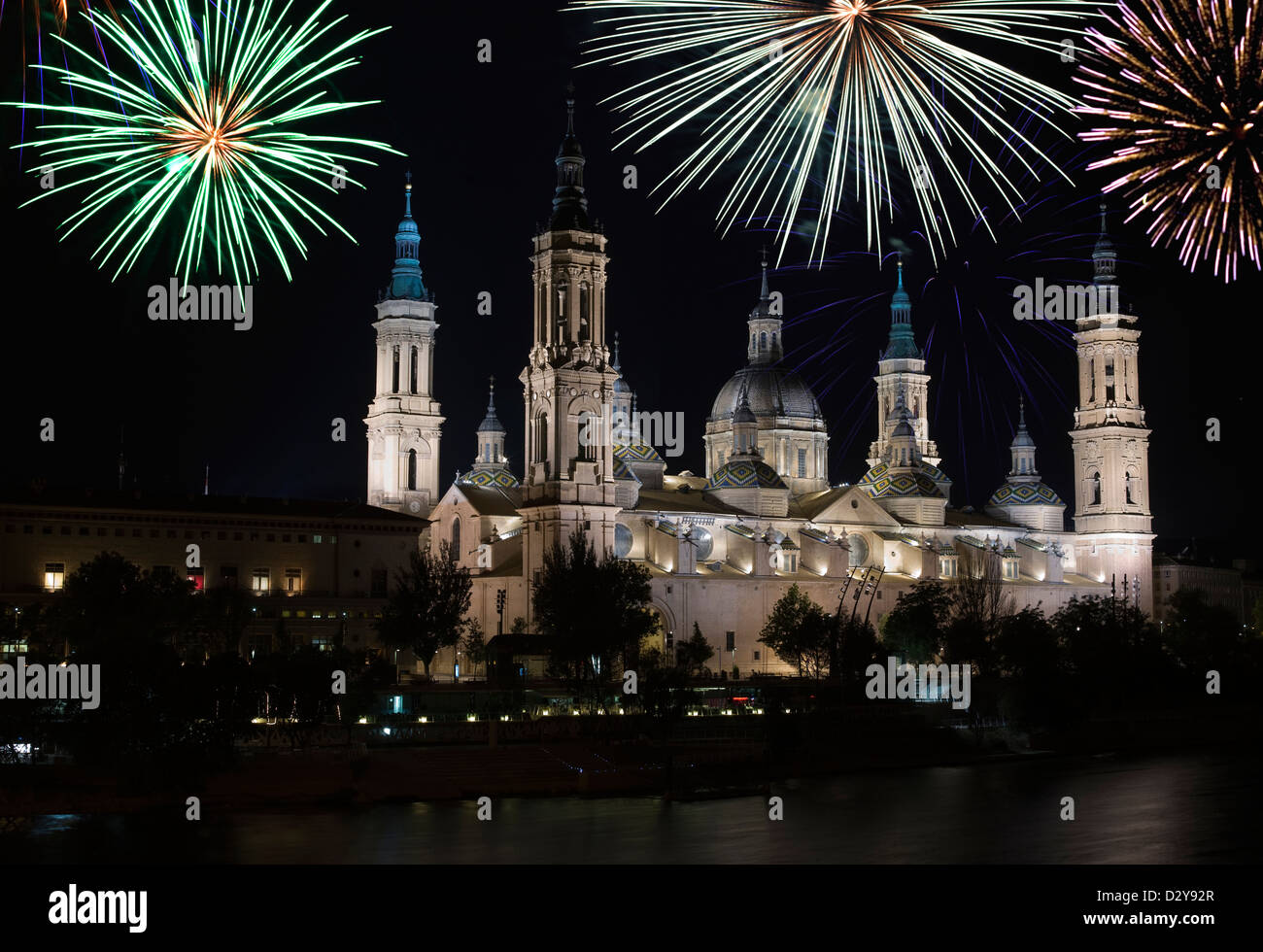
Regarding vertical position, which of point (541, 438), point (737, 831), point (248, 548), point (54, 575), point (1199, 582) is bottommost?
point (737, 831)

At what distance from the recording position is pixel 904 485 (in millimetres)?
100312

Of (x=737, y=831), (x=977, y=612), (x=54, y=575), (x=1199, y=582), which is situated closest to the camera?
(x=737, y=831)

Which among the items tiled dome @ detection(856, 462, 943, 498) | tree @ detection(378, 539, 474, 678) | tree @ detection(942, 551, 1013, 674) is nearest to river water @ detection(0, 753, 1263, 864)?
tree @ detection(378, 539, 474, 678)

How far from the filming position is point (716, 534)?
89875 mm

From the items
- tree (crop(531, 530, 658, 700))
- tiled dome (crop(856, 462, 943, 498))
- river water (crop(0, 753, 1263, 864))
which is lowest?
river water (crop(0, 753, 1263, 864))

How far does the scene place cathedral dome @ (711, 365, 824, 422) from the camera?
10256 cm

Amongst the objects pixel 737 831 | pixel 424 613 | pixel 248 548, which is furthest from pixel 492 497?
pixel 737 831

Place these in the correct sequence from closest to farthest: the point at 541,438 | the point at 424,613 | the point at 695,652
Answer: the point at 424,613 < the point at 695,652 < the point at 541,438

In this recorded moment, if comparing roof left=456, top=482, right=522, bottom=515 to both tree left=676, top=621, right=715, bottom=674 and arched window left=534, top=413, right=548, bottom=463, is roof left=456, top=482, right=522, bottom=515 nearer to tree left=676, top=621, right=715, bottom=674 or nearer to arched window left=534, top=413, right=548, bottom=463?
arched window left=534, top=413, right=548, bottom=463

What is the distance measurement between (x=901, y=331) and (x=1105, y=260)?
17.8 metres

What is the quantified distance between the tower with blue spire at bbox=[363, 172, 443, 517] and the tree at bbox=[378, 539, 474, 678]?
17650 millimetres

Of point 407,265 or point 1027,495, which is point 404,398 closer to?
point 407,265
